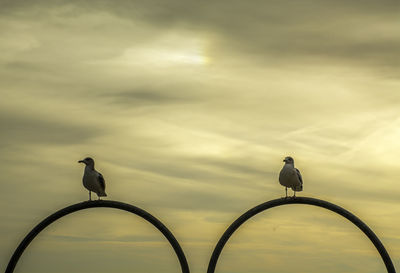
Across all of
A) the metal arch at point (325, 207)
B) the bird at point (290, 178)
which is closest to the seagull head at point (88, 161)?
the metal arch at point (325, 207)

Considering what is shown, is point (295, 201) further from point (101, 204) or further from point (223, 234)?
point (101, 204)

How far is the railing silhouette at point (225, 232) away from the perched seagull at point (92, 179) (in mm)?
1928

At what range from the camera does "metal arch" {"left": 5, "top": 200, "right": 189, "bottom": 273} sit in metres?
30.1

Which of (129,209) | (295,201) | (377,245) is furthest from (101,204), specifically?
(377,245)

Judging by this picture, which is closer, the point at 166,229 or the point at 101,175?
the point at 166,229

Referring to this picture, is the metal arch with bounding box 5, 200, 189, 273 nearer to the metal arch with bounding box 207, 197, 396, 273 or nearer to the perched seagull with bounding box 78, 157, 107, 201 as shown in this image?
the metal arch with bounding box 207, 197, 396, 273

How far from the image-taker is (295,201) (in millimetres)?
30969

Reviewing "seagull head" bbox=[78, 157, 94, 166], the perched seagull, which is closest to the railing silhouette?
the perched seagull

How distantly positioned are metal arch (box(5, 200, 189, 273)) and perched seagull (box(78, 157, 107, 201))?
6.33 ft

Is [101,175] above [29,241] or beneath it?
above

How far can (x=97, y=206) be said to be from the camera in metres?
31.0

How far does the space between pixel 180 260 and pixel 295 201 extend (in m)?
3.50

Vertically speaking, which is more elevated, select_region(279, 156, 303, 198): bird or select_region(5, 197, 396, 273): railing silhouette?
select_region(279, 156, 303, 198): bird

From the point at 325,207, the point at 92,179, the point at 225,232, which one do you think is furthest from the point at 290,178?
the point at 92,179
